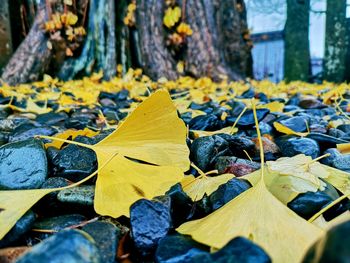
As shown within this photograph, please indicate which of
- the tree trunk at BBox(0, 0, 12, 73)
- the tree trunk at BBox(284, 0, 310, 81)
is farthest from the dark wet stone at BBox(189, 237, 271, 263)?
the tree trunk at BBox(284, 0, 310, 81)

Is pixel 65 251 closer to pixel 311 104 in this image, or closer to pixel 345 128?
pixel 345 128

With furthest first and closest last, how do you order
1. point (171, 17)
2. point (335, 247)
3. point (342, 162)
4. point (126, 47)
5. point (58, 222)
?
point (171, 17), point (126, 47), point (342, 162), point (58, 222), point (335, 247)

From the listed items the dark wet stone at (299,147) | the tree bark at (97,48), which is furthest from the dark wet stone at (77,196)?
the tree bark at (97,48)

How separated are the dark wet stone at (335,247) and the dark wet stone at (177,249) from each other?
0.20 metres

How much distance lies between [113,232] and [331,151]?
591 mm

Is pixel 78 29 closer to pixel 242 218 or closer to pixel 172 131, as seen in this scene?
pixel 172 131

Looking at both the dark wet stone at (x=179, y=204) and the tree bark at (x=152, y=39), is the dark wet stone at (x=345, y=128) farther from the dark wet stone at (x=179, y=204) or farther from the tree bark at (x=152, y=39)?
the tree bark at (x=152, y=39)

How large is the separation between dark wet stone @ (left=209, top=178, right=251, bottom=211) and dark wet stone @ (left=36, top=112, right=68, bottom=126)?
1.02 m

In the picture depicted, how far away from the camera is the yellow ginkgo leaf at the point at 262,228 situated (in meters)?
0.39

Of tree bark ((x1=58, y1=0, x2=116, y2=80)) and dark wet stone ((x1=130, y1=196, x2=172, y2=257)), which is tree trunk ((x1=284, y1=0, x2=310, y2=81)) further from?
dark wet stone ((x1=130, y1=196, x2=172, y2=257))

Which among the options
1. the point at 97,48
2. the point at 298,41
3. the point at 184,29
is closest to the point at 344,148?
the point at 97,48

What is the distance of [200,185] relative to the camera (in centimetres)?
65

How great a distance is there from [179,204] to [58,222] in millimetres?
197

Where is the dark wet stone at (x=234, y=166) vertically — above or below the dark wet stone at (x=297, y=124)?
above
